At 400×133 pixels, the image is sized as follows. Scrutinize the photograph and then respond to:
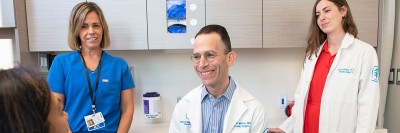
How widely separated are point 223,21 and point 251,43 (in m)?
0.28

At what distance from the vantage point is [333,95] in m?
1.66

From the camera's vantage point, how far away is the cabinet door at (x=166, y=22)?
2084mm

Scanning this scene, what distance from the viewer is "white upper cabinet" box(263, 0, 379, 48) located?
6.98 feet

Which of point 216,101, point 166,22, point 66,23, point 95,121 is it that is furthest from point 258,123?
point 66,23

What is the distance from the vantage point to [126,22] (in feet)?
6.88

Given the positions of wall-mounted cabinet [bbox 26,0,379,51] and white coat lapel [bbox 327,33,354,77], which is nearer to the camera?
white coat lapel [bbox 327,33,354,77]

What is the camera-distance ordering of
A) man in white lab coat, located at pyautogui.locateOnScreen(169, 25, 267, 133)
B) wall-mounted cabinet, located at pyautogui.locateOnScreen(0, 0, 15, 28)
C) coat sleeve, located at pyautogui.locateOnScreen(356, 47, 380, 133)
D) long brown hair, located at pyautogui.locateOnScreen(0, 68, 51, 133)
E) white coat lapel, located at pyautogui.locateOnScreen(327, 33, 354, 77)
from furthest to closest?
wall-mounted cabinet, located at pyautogui.locateOnScreen(0, 0, 15, 28) < white coat lapel, located at pyautogui.locateOnScreen(327, 33, 354, 77) < coat sleeve, located at pyautogui.locateOnScreen(356, 47, 380, 133) < man in white lab coat, located at pyautogui.locateOnScreen(169, 25, 267, 133) < long brown hair, located at pyautogui.locateOnScreen(0, 68, 51, 133)

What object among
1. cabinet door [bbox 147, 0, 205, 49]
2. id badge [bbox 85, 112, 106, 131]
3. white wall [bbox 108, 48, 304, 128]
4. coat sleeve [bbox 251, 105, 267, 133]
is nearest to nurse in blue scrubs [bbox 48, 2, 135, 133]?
id badge [bbox 85, 112, 106, 131]

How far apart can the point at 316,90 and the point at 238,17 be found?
0.79 metres

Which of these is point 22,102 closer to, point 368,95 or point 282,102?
point 368,95

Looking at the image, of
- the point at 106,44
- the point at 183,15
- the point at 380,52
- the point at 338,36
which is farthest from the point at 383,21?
the point at 106,44

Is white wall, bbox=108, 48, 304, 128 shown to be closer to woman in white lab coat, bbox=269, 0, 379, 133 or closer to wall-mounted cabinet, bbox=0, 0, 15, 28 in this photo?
woman in white lab coat, bbox=269, 0, 379, 133

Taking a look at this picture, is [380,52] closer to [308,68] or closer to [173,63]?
[308,68]

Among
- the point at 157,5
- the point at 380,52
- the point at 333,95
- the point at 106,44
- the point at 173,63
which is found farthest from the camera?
the point at 173,63
